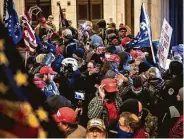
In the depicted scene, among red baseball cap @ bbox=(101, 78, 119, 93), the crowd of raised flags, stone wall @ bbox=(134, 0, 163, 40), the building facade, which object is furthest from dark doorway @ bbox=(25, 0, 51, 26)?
the crowd of raised flags

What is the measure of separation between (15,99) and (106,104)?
3.27 metres

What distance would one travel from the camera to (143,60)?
24.7 ft

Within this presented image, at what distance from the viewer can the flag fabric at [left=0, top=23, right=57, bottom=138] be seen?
1.58 metres

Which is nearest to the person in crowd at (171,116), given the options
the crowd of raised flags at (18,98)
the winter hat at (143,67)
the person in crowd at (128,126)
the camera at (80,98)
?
the person in crowd at (128,126)

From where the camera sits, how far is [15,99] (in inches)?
63.3

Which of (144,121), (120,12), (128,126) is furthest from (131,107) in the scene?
(120,12)

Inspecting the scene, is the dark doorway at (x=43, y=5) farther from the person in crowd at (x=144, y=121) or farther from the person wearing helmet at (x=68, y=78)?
the person in crowd at (x=144, y=121)

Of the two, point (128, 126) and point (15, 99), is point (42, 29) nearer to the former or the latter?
point (128, 126)

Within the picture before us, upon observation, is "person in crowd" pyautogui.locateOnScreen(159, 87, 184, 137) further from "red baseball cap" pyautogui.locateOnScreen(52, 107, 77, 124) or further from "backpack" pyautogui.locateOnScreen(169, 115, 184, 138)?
"red baseball cap" pyautogui.locateOnScreen(52, 107, 77, 124)

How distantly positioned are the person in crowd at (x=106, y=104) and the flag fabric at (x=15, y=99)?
3.02 metres

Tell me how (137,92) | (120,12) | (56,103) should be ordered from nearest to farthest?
(56,103)
(137,92)
(120,12)

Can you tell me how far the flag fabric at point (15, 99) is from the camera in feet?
5.19

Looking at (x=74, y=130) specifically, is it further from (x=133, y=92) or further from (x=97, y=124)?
(x=133, y=92)

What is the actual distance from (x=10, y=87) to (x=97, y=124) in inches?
82.7
